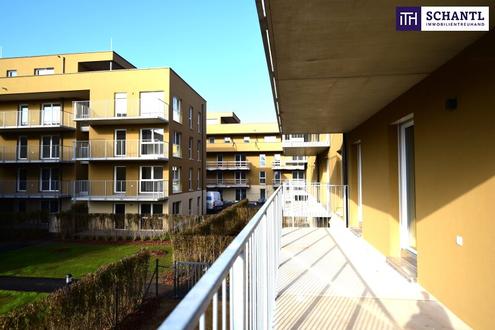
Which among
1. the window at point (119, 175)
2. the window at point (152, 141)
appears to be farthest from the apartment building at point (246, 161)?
the window at point (152, 141)

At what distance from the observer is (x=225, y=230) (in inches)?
624

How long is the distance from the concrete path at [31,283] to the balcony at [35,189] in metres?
11.9

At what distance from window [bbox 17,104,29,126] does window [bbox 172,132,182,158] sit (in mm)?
11418

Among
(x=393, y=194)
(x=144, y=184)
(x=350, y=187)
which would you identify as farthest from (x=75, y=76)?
(x=393, y=194)

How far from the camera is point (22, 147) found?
23922 mm

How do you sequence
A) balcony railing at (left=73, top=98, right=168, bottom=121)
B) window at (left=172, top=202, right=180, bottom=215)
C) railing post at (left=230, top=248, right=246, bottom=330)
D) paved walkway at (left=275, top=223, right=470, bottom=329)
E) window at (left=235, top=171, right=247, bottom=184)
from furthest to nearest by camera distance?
window at (left=235, top=171, right=247, bottom=184) → window at (left=172, top=202, right=180, bottom=215) → balcony railing at (left=73, top=98, right=168, bottom=121) → paved walkway at (left=275, top=223, right=470, bottom=329) → railing post at (left=230, top=248, right=246, bottom=330)

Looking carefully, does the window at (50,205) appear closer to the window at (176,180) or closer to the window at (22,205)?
the window at (22,205)

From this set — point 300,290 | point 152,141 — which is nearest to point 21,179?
point 152,141

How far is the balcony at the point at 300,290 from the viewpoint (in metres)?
1.13

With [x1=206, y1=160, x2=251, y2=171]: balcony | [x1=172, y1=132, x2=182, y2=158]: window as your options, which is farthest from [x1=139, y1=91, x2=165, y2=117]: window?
[x1=206, y1=160, x2=251, y2=171]: balcony

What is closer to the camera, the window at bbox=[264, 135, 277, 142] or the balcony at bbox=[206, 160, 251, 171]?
the balcony at bbox=[206, 160, 251, 171]

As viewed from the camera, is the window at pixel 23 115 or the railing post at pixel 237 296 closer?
the railing post at pixel 237 296

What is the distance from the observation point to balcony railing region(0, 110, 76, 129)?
2328 cm

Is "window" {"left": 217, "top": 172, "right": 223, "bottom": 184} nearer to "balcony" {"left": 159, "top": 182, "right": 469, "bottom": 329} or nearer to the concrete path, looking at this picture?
the concrete path
